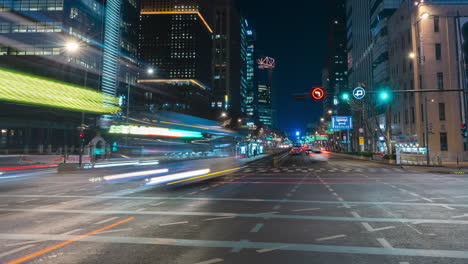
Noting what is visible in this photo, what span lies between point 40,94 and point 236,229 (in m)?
28.2

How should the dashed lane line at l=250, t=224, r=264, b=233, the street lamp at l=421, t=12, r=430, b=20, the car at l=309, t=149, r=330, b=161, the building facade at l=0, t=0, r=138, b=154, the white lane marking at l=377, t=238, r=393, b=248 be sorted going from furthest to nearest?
the car at l=309, t=149, r=330, b=161 < the building facade at l=0, t=0, r=138, b=154 < the street lamp at l=421, t=12, r=430, b=20 < the dashed lane line at l=250, t=224, r=264, b=233 < the white lane marking at l=377, t=238, r=393, b=248

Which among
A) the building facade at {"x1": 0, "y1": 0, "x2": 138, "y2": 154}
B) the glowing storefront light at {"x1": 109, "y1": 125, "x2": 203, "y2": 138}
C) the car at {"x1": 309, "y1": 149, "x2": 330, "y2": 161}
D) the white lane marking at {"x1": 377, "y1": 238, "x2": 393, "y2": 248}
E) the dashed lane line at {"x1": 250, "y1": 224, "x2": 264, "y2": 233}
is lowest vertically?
the dashed lane line at {"x1": 250, "y1": 224, "x2": 264, "y2": 233}

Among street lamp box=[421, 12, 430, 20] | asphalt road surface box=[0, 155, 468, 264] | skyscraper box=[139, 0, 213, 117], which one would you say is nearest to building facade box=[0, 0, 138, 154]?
asphalt road surface box=[0, 155, 468, 264]

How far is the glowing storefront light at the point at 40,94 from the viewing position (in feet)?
78.8

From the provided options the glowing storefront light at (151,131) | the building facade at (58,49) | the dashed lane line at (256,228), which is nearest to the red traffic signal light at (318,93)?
the dashed lane line at (256,228)

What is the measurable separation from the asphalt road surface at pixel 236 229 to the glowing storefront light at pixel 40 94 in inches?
573

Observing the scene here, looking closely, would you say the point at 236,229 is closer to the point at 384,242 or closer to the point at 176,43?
the point at 384,242

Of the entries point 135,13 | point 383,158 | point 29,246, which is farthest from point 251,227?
point 135,13

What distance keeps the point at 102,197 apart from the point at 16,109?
691 inches

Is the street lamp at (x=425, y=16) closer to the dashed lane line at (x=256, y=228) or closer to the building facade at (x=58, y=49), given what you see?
the dashed lane line at (x=256, y=228)

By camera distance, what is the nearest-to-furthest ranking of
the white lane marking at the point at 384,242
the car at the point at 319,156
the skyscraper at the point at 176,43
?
the white lane marking at the point at 384,242, the car at the point at 319,156, the skyscraper at the point at 176,43

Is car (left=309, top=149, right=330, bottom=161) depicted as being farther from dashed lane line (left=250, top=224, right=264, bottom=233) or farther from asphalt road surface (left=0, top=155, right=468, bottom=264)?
dashed lane line (left=250, top=224, right=264, bottom=233)

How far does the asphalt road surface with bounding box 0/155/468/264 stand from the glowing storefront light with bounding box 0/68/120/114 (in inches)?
573

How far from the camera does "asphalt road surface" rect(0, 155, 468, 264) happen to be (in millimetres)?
5914
